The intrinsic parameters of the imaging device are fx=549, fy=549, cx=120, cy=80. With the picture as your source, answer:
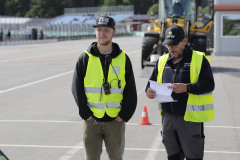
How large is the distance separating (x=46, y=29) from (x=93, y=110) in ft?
238

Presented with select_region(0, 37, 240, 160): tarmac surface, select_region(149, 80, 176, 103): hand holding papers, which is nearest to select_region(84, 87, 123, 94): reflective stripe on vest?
select_region(149, 80, 176, 103): hand holding papers

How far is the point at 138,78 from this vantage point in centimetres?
1997

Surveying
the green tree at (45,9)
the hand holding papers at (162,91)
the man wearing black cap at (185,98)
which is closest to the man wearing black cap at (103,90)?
the hand holding papers at (162,91)

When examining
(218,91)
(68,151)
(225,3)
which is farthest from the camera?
(225,3)

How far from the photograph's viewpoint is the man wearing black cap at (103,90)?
17.6 feet

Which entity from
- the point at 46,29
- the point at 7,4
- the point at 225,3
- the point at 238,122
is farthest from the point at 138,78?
the point at 7,4

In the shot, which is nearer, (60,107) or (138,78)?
(60,107)

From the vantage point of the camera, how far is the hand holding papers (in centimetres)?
552

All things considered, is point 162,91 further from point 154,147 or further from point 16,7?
point 16,7

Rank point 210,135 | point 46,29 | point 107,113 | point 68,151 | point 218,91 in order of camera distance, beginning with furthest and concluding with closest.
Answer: point 46,29 → point 218,91 → point 210,135 → point 68,151 → point 107,113

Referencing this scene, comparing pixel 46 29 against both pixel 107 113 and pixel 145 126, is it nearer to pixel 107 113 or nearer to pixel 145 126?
pixel 145 126

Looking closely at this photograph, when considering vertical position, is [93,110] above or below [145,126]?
above

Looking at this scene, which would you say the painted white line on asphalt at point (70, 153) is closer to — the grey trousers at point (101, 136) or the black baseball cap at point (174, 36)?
the grey trousers at point (101, 136)

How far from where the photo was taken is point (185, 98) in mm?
5633
